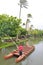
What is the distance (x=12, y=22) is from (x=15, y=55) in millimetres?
14898

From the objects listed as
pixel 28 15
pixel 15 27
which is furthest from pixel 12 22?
pixel 28 15

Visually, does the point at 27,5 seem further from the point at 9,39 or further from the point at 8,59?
the point at 8,59

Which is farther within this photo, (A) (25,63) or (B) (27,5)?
(B) (27,5)

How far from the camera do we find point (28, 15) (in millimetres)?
87062

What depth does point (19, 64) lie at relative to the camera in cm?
2009

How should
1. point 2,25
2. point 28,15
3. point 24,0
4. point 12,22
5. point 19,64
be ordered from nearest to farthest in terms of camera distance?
point 19,64
point 2,25
point 12,22
point 24,0
point 28,15

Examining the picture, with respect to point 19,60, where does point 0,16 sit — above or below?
above

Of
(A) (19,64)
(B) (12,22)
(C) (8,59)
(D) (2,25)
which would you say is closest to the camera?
(A) (19,64)

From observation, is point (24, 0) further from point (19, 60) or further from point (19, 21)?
point (19, 60)

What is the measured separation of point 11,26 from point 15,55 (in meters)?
13.7

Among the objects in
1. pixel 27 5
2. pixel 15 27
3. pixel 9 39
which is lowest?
pixel 9 39

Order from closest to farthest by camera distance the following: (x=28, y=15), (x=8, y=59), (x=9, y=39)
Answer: (x=8, y=59) → (x=9, y=39) → (x=28, y=15)

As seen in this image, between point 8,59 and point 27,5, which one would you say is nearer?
point 8,59

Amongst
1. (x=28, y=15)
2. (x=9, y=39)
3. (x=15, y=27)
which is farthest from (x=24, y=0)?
(x=28, y=15)
